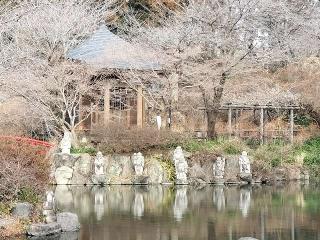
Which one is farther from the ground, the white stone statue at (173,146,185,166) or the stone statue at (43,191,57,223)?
the white stone statue at (173,146,185,166)

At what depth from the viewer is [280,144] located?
23.5 metres

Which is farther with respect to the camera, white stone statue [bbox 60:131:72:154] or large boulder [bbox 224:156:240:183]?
large boulder [bbox 224:156:240:183]

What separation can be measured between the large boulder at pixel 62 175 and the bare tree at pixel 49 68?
2001mm

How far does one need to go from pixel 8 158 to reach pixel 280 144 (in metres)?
13.5

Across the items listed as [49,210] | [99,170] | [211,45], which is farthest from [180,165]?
[49,210]

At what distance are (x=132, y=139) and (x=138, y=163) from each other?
1117mm

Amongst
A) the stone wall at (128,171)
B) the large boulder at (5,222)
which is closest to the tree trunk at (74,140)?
the stone wall at (128,171)

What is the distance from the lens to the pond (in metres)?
11.9

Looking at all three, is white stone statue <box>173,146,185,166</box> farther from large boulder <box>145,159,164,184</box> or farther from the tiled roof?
the tiled roof

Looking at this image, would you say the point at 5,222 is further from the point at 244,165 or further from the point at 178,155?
the point at 244,165

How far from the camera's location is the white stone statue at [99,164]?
67.3ft

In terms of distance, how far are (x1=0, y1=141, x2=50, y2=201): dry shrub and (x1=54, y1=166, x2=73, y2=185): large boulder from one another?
778cm

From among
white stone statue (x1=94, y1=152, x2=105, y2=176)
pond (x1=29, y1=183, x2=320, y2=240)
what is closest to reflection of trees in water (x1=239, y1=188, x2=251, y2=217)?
pond (x1=29, y1=183, x2=320, y2=240)

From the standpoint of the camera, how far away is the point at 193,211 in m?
14.7
